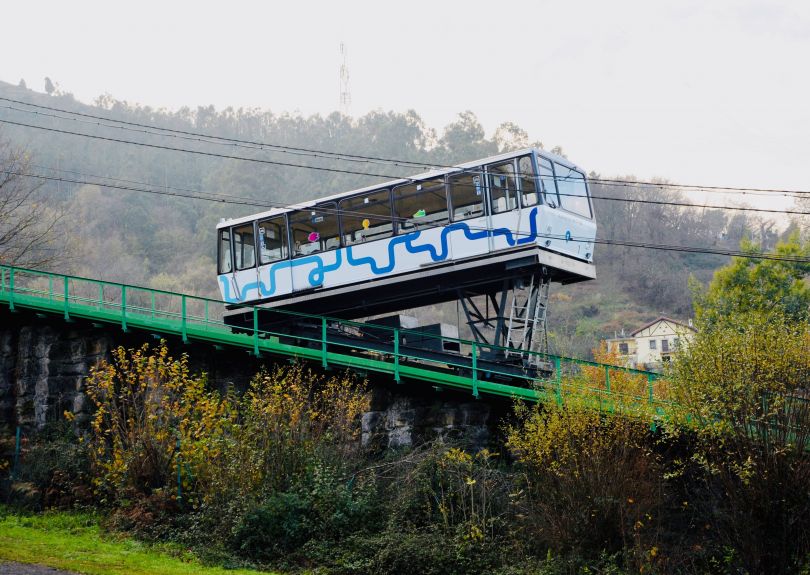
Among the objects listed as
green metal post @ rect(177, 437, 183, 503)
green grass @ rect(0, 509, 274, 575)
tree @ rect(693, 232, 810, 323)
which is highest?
tree @ rect(693, 232, 810, 323)

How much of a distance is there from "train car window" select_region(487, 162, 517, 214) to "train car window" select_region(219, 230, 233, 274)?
8.44 meters

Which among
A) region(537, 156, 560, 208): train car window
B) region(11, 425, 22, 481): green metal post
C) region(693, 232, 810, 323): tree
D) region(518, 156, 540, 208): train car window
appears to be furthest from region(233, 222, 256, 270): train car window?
region(693, 232, 810, 323): tree

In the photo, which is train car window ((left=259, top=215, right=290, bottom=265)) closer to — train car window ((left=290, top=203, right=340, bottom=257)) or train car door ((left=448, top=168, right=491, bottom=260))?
train car window ((left=290, top=203, right=340, bottom=257))

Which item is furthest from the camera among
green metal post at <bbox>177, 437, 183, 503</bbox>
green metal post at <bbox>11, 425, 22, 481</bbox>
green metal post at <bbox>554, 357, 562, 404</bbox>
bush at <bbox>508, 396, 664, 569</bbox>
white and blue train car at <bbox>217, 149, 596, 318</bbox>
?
white and blue train car at <bbox>217, 149, 596, 318</bbox>

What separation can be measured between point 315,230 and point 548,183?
6.82m

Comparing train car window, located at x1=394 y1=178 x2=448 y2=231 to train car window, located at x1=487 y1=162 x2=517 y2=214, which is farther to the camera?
train car window, located at x1=394 y1=178 x2=448 y2=231

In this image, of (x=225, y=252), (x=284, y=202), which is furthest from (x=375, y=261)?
(x=284, y=202)

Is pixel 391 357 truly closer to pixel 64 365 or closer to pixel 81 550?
pixel 64 365

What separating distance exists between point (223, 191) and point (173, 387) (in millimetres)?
70741

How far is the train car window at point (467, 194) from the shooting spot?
79.9 feet

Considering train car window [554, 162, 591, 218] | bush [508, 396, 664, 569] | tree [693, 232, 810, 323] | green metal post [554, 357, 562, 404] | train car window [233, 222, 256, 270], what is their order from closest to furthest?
bush [508, 396, 664, 569], green metal post [554, 357, 562, 404], train car window [554, 162, 591, 218], train car window [233, 222, 256, 270], tree [693, 232, 810, 323]

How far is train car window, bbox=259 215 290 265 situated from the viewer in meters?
27.5

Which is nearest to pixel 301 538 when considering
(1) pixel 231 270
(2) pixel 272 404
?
(2) pixel 272 404

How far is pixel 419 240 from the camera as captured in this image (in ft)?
82.4
